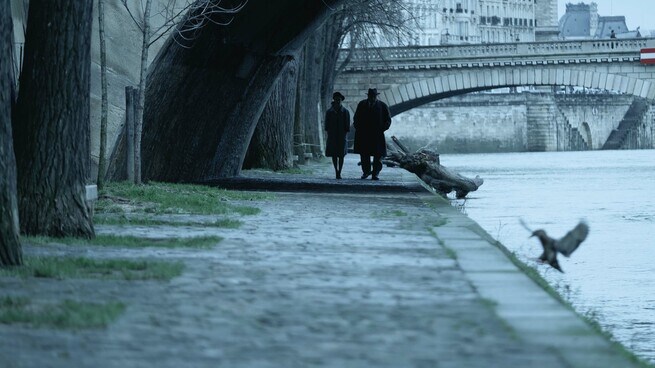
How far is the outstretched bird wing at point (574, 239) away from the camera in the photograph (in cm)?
979

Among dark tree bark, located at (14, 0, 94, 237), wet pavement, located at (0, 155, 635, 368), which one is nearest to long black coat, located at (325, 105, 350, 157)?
wet pavement, located at (0, 155, 635, 368)

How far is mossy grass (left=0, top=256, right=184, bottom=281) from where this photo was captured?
831 cm

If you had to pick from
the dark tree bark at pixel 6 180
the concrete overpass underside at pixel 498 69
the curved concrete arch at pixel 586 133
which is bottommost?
the dark tree bark at pixel 6 180

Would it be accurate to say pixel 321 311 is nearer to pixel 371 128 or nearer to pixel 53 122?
pixel 53 122

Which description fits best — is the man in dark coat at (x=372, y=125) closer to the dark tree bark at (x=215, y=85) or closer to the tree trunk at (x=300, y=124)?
the dark tree bark at (x=215, y=85)

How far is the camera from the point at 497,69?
7550 centimetres

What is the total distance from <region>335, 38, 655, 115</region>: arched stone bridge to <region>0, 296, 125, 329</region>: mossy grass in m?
65.1

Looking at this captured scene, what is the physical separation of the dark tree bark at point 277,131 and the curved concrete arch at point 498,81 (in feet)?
144

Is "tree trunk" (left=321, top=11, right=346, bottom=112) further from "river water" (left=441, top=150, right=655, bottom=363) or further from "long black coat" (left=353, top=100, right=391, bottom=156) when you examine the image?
"long black coat" (left=353, top=100, right=391, bottom=156)

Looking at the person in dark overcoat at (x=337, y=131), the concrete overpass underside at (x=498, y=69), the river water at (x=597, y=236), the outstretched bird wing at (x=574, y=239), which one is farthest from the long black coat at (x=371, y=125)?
the concrete overpass underside at (x=498, y=69)

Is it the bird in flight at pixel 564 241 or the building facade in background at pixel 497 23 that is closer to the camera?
the bird in flight at pixel 564 241

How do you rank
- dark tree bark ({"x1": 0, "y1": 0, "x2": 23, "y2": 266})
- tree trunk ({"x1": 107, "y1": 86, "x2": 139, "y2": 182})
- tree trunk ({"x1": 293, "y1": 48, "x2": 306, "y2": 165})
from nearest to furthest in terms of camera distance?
dark tree bark ({"x1": 0, "y1": 0, "x2": 23, "y2": 266}), tree trunk ({"x1": 107, "y1": 86, "x2": 139, "y2": 182}), tree trunk ({"x1": 293, "y1": 48, "x2": 306, "y2": 165})

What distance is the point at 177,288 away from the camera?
25.8 ft

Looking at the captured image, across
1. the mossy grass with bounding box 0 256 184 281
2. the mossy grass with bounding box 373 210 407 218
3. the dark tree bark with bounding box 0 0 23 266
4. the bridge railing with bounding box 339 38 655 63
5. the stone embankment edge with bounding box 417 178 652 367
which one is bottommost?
A: the stone embankment edge with bounding box 417 178 652 367
